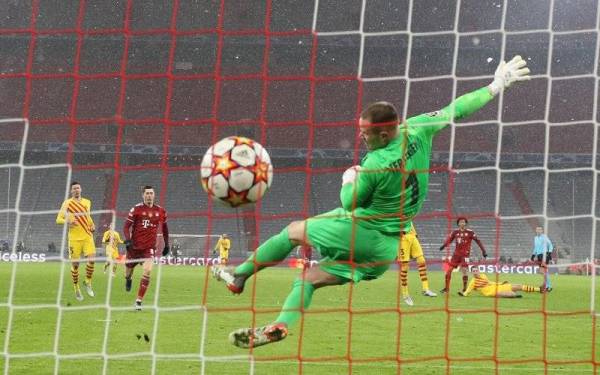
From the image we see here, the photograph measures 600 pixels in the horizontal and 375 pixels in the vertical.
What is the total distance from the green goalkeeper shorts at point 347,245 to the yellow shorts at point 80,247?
8281 mm

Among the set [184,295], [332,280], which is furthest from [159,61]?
[332,280]

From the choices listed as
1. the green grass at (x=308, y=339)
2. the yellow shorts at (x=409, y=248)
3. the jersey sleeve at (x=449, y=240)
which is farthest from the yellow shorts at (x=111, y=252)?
the jersey sleeve at (x=449, y=240)

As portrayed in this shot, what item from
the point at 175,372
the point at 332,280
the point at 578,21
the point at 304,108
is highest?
the point at 578,21

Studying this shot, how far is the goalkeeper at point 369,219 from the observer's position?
495 cm

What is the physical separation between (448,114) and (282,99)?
2071 cm

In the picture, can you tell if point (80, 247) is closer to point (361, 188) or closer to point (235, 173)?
point (235, 173)

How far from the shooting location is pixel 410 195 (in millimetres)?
5117

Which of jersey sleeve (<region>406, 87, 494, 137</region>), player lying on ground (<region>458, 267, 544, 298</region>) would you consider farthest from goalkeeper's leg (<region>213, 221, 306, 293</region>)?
player lying on ground (<region>458, 267, 544, 298</region>)

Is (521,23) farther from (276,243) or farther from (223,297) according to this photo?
(276,243)

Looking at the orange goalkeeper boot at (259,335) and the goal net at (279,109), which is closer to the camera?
the orange goalkeeper boot at (259,335)

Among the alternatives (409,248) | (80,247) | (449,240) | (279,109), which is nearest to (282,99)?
(279,109)

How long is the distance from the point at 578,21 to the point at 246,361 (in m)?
24.6

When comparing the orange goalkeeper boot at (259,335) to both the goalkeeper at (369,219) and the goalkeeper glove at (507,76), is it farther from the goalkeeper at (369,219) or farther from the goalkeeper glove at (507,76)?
the goalkeeper glove at (507,76)

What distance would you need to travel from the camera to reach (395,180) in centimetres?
498
